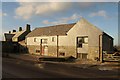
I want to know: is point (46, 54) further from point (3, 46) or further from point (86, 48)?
point (3, 46)

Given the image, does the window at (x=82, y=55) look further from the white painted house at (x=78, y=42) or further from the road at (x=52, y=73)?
the road at (x=52, y=73)

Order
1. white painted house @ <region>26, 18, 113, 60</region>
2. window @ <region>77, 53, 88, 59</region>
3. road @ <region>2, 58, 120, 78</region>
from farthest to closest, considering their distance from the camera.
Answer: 1. window @ <region>77, 53, 88, 59</region>
2. white painted house @ <region>26, 18, 113, 60</region>
3. road @ <region>2, 58, 120, 78</region>

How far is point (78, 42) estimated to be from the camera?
37.8 meters

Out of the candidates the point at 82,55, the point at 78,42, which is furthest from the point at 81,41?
the point at 82,55

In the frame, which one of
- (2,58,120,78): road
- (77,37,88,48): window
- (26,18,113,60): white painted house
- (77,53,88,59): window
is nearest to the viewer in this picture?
(2,58,120,78): road

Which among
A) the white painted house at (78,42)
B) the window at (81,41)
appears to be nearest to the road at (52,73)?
the white painted house at (78,42)

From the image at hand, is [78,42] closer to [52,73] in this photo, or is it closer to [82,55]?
[82,55]

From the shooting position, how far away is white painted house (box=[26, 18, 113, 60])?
113ft

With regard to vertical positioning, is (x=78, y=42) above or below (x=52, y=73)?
above

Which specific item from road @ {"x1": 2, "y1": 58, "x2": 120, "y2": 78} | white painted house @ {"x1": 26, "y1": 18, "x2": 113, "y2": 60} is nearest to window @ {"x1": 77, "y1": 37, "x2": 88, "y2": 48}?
white painted house @ {"x1": 26, "y1": 18, "x2": 113, "y2": 60}

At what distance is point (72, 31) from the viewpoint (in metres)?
38.9

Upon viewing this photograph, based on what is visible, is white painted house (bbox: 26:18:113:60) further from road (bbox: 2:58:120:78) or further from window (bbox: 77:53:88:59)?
road (bbox: 2:58:120:78)

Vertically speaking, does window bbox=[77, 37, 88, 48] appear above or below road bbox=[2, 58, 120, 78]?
above

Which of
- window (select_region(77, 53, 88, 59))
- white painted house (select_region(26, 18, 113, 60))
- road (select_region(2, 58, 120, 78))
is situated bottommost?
road (select_region(2, 58, 120, 78))
